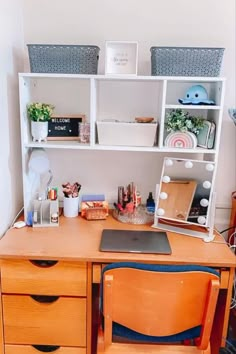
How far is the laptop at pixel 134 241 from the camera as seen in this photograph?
1.44 m

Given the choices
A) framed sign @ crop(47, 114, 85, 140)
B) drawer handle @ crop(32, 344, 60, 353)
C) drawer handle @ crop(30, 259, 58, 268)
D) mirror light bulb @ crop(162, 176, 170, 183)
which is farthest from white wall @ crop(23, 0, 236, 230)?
drawer handle @ crop(32, 344, 60, 353)

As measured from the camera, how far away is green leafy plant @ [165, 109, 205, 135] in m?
1.61

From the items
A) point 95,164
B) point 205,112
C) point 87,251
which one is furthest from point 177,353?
point 205,112

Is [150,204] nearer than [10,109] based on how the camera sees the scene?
No

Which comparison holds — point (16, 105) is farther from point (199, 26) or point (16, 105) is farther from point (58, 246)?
point (199, 26)

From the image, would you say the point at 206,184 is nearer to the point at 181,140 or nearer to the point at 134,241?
the point at 181,140

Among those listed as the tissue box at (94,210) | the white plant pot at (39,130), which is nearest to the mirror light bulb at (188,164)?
the tissue box at (94,210)

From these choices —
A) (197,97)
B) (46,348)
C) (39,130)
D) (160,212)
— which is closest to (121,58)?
A: (197,97)

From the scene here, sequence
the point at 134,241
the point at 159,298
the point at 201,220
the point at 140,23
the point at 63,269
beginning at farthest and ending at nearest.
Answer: the point at 140,23, the point at 201,220, the point at 134,241, the point at 63,269, the point at 159,298

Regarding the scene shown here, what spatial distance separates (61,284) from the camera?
4.69 feet

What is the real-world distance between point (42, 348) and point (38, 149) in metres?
0.94

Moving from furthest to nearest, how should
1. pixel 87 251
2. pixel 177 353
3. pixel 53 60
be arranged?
pixel 53 60, pixel 87 251, pixel 177 353

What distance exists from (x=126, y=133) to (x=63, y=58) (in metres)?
0.46

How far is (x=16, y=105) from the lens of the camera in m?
1.73
